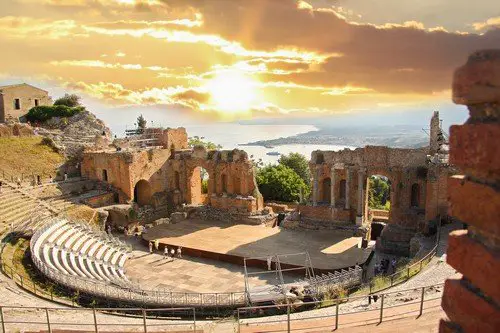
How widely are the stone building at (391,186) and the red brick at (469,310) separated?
20511 millimetres

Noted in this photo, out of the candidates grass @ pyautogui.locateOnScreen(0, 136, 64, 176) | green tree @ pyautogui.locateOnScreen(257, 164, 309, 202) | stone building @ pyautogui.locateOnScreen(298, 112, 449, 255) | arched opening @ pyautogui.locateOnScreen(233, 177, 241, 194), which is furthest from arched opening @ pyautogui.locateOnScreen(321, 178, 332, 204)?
grass @ pyautogui.locateOnScreen(0, 136, 64, 176)

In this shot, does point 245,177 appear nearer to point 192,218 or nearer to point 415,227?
point 192,218

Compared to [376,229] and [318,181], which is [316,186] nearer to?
[318,181]

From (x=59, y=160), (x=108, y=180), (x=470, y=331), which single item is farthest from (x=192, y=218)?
(x=470, y=331)

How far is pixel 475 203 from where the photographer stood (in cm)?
255

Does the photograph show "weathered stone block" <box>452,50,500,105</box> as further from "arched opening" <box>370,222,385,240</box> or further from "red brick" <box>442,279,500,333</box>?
"arched opening" <box>370,222,385,240</box>

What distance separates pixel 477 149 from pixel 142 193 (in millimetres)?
33203

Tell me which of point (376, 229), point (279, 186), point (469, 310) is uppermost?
point (469, 310)

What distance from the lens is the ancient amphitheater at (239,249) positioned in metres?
2.70

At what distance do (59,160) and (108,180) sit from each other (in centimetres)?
594

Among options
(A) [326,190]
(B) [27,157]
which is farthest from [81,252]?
(A) [326,190]

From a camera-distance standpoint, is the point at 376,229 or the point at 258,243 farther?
the point at 376,229

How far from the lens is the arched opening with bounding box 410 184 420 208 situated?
82.9 ft

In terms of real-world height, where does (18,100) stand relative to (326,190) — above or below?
above
